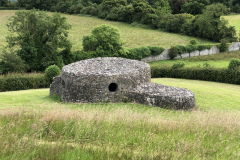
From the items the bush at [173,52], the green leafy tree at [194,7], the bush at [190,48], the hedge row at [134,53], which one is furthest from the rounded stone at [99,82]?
the green leafy tree at [194,7]

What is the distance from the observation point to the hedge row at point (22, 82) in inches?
1087

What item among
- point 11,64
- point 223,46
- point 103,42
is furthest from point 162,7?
point 11,64

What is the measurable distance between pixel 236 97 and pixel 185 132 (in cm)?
1824

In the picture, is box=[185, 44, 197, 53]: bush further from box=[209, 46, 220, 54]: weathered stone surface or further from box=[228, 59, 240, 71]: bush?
box=[228, 59, 240, 71]: bush

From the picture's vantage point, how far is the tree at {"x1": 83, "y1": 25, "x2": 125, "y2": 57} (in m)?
38.7

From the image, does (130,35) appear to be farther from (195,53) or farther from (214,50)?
(214,50)

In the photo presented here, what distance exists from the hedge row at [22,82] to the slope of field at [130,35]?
766 inches

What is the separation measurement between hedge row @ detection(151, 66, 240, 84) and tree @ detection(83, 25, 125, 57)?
25.0ft

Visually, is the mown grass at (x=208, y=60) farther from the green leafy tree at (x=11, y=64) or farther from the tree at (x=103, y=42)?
the green leafy tree at (x=11, y=64)

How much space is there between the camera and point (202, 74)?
32.8 metres

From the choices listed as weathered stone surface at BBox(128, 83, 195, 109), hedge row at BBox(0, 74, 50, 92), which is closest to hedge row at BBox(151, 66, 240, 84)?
weathered stone surface at BBox(128, 83, 195, 109)

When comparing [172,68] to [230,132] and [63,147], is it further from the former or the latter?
[63,147]

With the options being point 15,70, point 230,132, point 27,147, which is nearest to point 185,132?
point 230,132

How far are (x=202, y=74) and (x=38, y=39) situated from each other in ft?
70.5
